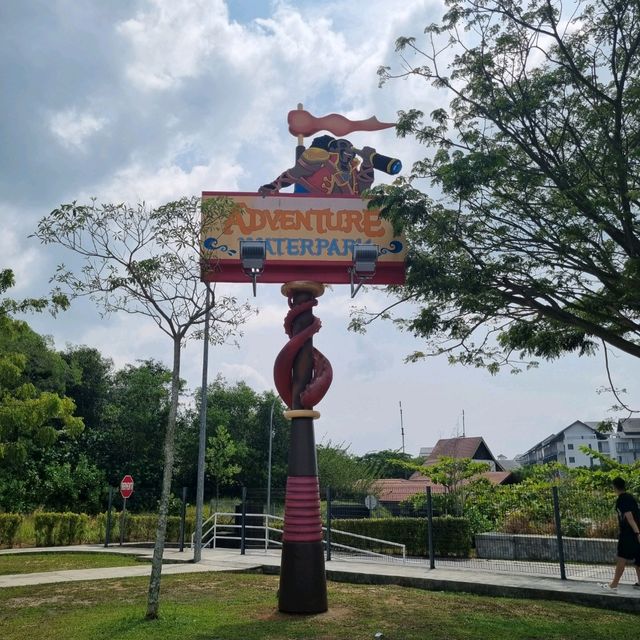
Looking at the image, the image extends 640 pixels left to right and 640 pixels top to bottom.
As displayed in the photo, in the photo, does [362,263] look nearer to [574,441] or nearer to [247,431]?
[247,431]

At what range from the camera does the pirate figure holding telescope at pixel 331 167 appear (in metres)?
11.7

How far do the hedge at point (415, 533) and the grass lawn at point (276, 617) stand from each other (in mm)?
5560

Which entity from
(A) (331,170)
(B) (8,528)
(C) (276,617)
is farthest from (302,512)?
(B) (8,528)

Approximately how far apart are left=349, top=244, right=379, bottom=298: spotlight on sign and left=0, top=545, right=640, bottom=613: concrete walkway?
17.4 ft

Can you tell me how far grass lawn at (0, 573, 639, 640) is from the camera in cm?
744

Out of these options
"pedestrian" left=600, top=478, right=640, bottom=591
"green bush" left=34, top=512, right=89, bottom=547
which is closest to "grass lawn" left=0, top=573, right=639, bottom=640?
"pedestrian" left=600, top=478, right=640, bottom=591

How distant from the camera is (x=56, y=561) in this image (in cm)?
1669

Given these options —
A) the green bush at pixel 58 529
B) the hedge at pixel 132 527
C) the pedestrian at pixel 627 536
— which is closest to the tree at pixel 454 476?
the pedestrian at pixel 627 536

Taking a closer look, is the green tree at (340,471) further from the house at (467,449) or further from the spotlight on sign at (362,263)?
the spotlight on sign at (362,263)

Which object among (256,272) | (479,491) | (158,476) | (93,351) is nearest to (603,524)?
(479,491)

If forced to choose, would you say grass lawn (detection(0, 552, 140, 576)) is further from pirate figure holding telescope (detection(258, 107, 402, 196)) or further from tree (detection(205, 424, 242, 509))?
tree (detection(205, 424, 242, 509))

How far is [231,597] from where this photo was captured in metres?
10.1

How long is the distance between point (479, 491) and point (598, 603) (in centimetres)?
1051

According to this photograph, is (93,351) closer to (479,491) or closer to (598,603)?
(479,491)
